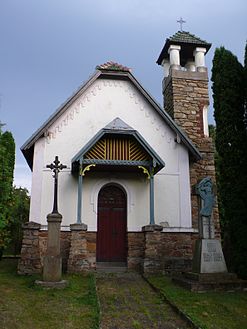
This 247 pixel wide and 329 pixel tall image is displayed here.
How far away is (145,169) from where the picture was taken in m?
12.3

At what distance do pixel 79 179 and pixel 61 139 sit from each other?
2.03 metres

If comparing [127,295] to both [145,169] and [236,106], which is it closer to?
[145,169]

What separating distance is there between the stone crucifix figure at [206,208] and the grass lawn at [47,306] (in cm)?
332

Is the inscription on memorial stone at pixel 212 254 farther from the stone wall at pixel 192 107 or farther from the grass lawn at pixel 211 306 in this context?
the stone wall at pixel 192 107

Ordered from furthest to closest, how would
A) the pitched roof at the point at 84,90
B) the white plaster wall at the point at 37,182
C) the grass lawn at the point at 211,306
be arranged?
the pitched roof at the point at 84,90, the white plaster wall at the point at 37,182, the grass lawn at the point at 211,306

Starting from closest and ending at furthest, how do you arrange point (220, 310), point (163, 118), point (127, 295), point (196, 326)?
point (196, 326) → point (220, 310) → point (127, 295) → point (163, 118)

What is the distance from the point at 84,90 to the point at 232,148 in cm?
599

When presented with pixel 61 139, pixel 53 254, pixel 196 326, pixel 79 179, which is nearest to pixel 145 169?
pixel 79 179

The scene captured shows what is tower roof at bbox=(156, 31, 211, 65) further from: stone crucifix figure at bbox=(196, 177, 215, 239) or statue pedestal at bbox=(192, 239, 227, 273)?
statue pedestal at bbox=(192, 239, 227, 273)

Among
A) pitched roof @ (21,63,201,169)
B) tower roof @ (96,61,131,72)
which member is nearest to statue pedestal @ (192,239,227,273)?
pitched roof @ (21,63,201,169)

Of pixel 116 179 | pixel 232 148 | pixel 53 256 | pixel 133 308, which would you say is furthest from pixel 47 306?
pixel 232 148

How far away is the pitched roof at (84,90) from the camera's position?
12.9 metres

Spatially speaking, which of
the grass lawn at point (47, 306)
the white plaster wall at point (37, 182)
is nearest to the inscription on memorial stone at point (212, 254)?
the grass lawn at point (47, 306)

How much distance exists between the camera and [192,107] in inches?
613
